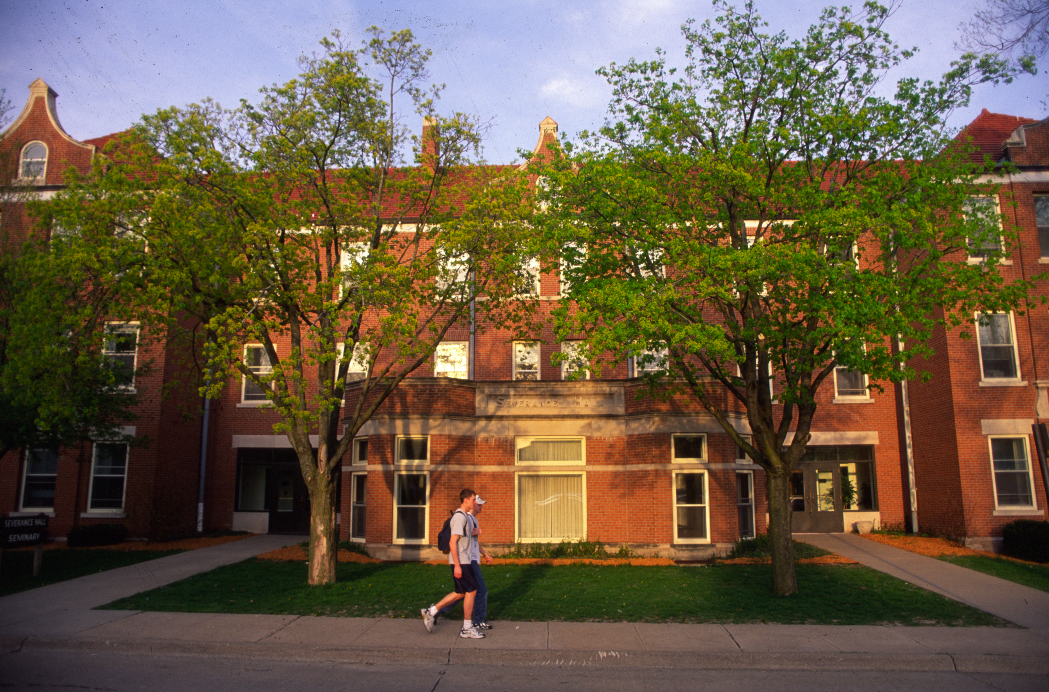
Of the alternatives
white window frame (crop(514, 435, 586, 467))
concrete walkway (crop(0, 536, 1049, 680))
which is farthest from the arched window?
white window frame (crop(514, 435, 586, 467))

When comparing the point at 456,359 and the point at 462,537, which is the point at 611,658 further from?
the point at 456,359

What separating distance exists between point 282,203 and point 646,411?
9.44 m

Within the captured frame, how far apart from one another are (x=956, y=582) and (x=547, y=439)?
8.88 metres

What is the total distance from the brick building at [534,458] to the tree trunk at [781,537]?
10.5ft

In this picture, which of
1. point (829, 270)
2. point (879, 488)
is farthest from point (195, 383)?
point (879, 488)

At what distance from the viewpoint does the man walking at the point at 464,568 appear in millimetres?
8672

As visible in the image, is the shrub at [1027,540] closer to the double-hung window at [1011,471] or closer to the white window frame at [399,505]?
the double-hung window at [1011,471]

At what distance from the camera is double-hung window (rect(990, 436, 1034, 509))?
1753cm

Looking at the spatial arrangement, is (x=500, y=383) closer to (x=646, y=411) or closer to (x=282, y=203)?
(x=646, y=411)

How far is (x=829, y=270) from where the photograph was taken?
9938mm

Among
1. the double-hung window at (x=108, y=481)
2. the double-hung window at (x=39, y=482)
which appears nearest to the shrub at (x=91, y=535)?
the double-hung window at (x=108, y=481)

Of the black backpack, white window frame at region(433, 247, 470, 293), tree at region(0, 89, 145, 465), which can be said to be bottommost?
the black backpack

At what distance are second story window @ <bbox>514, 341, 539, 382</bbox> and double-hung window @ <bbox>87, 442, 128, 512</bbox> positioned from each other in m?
11.5

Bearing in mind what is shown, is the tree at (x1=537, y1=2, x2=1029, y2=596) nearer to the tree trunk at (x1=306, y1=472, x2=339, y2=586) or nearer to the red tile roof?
the tree trunk at (x1=306, y1=472, x2=339, y2=586)
